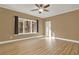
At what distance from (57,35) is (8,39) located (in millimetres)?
1986

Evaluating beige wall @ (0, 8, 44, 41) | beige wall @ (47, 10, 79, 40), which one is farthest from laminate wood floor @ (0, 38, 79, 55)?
beige wall @ (47, 10, 79, 40)

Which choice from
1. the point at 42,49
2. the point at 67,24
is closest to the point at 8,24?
the point at 42,49

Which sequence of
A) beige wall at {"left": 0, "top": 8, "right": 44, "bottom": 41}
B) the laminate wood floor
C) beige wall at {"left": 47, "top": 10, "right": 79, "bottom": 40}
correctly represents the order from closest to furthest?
the laminate wood floor → beige wall at {"left": 0, "top": 8, "right": 44, "bottom": 41} → beige wall at {"left": 47, "top": 10, "right": 79, "bottom": 40}

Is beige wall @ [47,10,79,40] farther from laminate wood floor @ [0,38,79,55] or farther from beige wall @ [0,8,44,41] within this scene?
laminate wood floor @ [0,38,79,55]

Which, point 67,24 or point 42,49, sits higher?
point 67,24

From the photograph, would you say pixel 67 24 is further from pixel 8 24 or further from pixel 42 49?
pixel 8 24

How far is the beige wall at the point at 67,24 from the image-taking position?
5.40 meters

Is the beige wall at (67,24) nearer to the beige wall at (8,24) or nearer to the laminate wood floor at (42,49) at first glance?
the beige wall at (8,24)

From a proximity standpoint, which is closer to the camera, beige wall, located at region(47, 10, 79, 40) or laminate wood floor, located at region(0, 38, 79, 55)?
laminate wood floor, located at region(0, 38, 79, 55)

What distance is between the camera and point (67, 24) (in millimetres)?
5656

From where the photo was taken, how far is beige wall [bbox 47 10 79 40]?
17.7 ft

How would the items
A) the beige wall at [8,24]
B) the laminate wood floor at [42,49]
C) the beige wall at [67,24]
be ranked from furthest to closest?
the beige wall at [67,24]
the beige wall at [8,24]
the laminate wood floor at [42,49]

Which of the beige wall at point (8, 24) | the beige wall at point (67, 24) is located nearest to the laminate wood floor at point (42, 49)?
the beige wall at point (8, 24)
